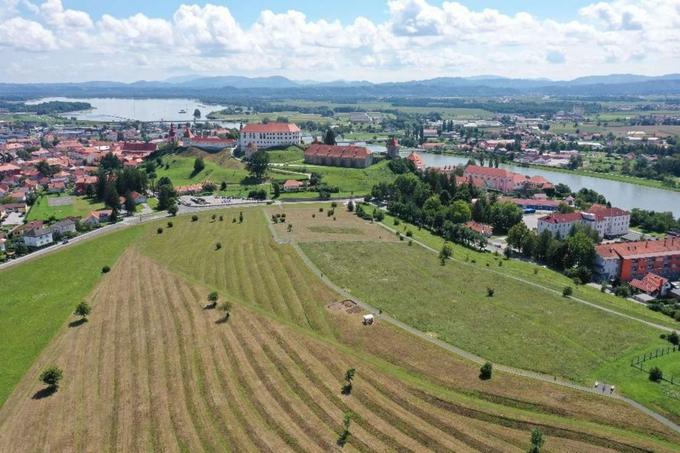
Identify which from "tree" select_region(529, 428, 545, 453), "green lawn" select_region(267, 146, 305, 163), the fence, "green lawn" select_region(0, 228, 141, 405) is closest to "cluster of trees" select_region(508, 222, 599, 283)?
the fence

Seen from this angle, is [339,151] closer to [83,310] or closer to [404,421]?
[83,310]

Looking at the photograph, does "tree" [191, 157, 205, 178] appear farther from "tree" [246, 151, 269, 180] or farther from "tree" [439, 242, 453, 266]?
"tree" [439, 242, 453, 266]

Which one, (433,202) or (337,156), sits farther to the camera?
(337,156)

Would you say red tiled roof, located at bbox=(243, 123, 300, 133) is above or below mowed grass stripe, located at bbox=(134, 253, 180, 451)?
above

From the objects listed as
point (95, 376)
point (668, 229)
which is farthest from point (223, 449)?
point (668, 229)

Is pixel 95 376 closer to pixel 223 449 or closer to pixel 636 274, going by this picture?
pixel 223 449

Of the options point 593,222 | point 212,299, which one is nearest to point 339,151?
point 593,222
